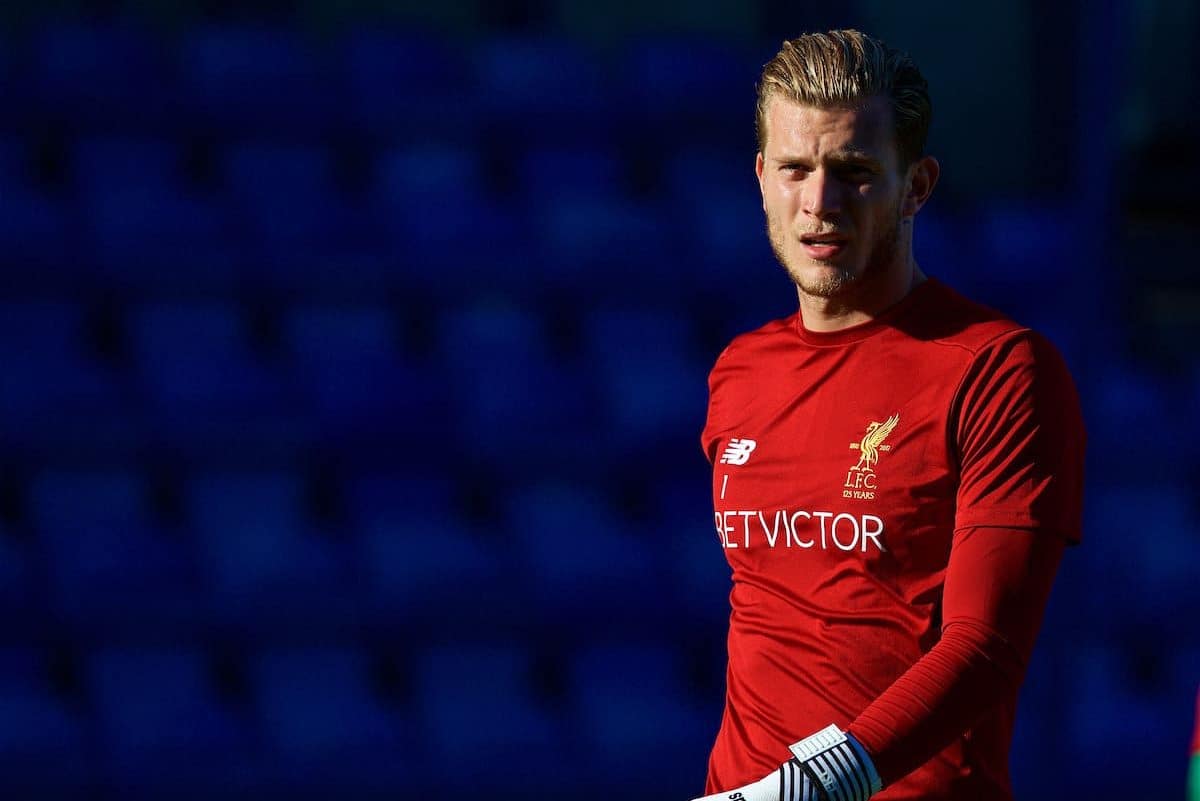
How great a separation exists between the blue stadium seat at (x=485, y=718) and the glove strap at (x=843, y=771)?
107 inches

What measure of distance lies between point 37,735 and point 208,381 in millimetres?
959

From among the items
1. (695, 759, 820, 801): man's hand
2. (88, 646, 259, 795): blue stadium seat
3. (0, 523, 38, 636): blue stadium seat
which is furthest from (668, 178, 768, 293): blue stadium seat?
(695, 759, 820, 801): man's hand

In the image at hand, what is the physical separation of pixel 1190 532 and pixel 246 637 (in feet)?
9.11

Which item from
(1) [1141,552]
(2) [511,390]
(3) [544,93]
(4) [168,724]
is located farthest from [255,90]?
(1) [1141,552]

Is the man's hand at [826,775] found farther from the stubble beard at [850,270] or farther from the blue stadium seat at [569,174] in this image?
the blue stadium seat at [569,174]

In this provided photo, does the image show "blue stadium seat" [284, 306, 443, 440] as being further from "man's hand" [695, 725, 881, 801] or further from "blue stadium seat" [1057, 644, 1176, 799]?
"man's hand" [695, 725, 881, 801]

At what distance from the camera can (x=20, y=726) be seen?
3.78 m

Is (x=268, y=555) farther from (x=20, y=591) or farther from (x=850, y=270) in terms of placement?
(x=850, y=270)

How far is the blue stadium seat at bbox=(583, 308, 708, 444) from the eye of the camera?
13.7 feet

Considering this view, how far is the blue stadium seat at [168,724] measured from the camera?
3.79 metres

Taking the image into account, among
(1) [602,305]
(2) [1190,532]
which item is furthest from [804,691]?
(2) [1190,532]

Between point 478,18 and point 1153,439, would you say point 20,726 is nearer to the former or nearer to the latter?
point 478,18

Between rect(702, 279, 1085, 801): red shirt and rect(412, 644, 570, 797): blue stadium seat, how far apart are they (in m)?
2.35

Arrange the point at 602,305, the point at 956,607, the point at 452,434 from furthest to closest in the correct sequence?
the point at 602,305, the point at 452,434, the point at 956,607
